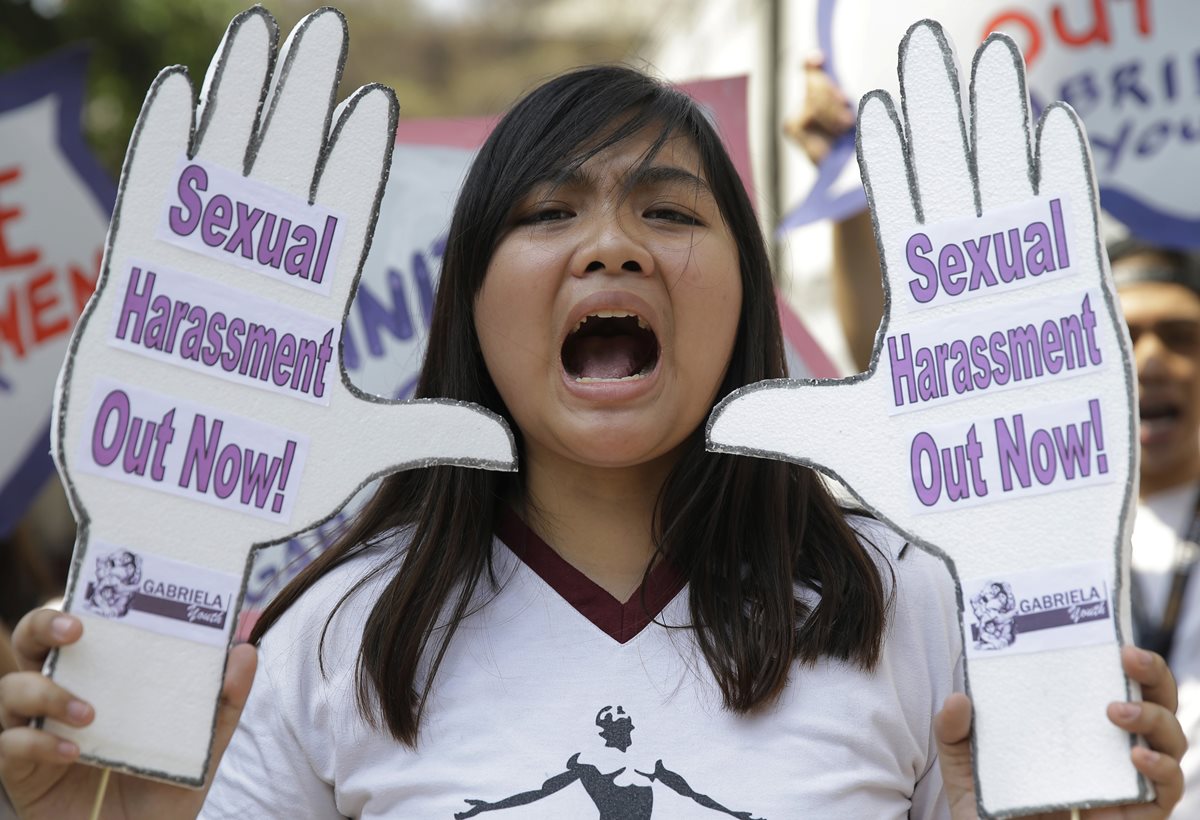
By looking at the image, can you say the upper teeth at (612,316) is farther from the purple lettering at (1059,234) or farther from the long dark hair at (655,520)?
the purple lettering at (1059,234)

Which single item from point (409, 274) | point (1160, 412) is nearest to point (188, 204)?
point (409, 274)

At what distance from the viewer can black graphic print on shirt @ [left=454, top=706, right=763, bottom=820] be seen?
133 centimetres

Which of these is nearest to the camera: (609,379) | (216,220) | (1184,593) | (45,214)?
(216,220)

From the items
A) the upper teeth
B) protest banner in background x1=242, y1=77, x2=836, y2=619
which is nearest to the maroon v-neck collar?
the upper teeth

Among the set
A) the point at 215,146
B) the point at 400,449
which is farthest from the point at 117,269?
the point at 400,449

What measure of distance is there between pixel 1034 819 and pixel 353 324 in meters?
1.59

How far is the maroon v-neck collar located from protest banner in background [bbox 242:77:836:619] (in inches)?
39.0

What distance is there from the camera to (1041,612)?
4.17 feet

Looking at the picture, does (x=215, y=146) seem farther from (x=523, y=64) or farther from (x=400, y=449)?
(x=523, y=64)

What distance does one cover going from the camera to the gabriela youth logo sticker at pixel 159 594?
1.30m

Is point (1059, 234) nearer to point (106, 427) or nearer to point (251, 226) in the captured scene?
point (251, 226)

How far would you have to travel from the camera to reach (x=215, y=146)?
4.51ft

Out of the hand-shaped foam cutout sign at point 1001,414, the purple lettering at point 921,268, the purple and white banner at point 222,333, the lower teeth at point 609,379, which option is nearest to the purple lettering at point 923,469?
the hand-shaped foam cutout sign at point 1001,414

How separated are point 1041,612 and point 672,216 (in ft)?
1.80
